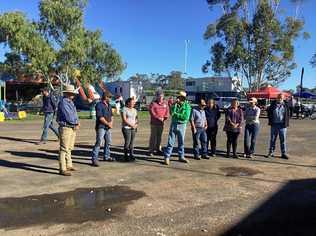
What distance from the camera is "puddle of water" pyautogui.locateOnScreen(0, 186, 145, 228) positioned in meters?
6.40

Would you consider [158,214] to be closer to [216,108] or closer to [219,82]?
[216,108]

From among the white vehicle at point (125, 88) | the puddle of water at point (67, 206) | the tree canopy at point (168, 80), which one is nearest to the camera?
the puddle of water at point (67, 206)

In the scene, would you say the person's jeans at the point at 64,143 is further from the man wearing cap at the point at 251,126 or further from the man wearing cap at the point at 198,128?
the man wearing cap at the point at 251,126

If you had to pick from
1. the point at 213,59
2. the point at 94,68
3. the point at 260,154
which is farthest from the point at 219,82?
the point at 260,154

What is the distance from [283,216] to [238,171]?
3606 mm

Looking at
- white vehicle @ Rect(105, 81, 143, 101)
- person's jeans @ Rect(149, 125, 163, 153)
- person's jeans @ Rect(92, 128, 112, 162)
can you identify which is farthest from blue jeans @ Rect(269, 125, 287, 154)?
white vehicle @ Rect(105, 81, 143, 101)

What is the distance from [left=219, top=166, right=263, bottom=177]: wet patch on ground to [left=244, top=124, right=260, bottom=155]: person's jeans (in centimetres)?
189

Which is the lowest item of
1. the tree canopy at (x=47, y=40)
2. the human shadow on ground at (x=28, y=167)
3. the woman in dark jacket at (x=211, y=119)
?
the human shadow on ground at (x=28, y=167)

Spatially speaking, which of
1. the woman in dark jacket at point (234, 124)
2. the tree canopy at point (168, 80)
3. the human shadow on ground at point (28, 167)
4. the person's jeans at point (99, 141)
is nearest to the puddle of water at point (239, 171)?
the woman in dark jacket at point (234, 124)

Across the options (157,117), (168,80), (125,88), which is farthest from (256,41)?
(168,80)

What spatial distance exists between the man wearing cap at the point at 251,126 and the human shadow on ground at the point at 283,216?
401 cm

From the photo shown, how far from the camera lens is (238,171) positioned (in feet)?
34.1

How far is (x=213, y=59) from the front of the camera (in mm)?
49094

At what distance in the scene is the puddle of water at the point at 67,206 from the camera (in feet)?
21.0
